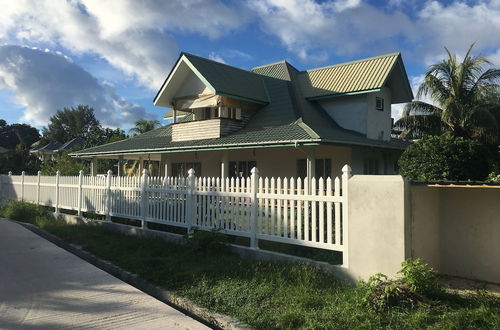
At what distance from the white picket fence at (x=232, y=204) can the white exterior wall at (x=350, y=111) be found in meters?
7.30

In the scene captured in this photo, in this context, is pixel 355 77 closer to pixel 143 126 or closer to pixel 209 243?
pixel 209 243

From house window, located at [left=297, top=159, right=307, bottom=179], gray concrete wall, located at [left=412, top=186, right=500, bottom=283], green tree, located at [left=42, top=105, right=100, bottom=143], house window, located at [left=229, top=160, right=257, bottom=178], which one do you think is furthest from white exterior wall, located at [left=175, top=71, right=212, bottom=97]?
green tree, located at [left=42, top=105, right=100, bottom=143]

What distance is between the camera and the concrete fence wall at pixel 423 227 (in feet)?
17.1

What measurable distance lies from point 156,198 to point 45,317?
5087 millimetres

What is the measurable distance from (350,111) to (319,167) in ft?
9.39

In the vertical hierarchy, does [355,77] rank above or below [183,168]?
above

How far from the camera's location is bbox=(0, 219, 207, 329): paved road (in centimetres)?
460

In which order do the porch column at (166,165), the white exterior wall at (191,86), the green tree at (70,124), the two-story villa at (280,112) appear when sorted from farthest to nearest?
the green tree at (70,124) < the porch column at (166,165) < the white exterior wall at (191,86) < the two-story villa at (280,112)

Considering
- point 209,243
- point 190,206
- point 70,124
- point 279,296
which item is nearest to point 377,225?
A: point 279,296

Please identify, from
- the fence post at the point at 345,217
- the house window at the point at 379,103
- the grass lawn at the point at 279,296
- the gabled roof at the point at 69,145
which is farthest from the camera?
the gabled roof at the point at 69,145

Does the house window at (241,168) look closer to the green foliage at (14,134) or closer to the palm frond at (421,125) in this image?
the palm frond at (421,125)

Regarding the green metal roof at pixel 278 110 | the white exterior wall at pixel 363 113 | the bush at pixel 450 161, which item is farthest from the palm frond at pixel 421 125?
the bush at pixel 450 161

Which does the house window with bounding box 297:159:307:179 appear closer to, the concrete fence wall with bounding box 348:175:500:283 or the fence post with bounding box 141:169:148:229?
the fence post with bounding box 141:169:148:229

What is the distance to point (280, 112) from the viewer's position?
16.1 metres
